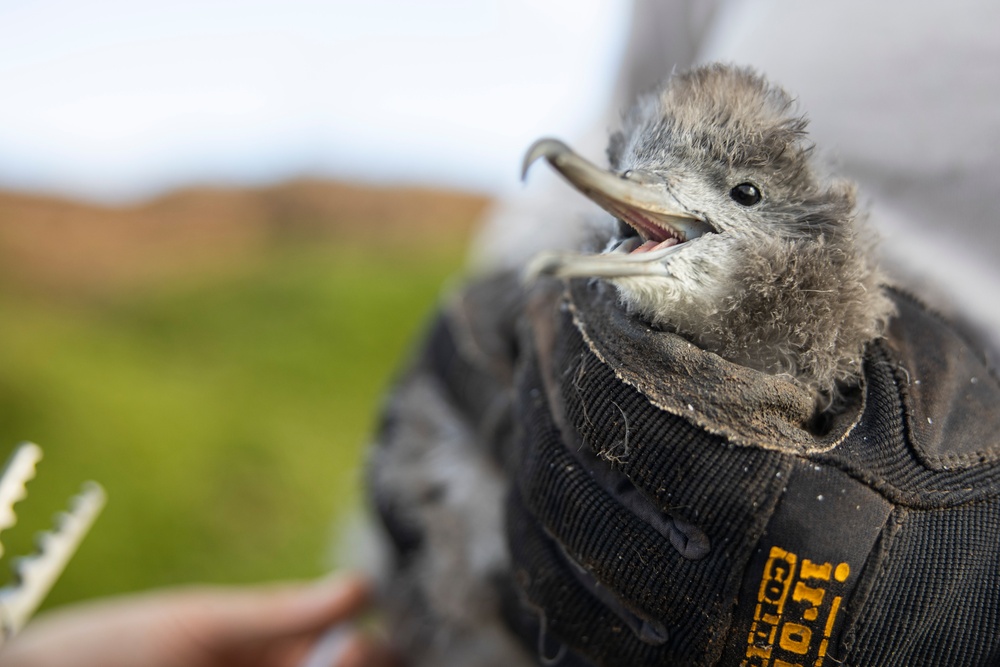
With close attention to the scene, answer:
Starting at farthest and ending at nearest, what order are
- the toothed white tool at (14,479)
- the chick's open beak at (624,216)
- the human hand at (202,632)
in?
the human hand at (202,632)
the toothed white tool at (14,479)
the chick's open beak at (624,216)

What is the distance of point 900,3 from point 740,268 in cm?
57

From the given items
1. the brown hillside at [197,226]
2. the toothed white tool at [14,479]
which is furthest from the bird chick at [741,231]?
the brown hillside at [197,226]

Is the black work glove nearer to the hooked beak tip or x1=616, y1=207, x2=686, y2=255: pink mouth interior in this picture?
x1=616, y1=207, x2=686, y2=255: pink mouth interior

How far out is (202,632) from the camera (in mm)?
1882

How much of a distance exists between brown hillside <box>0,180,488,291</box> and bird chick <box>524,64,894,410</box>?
496 cm

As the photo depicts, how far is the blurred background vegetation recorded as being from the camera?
3.10 m

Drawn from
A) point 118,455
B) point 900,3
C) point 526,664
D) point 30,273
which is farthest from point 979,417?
point 30,273

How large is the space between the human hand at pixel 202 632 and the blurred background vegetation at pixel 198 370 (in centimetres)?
33

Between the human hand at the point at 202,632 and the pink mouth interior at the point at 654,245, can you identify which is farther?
the human hand at the point at 202,632

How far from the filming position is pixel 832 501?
778 mm

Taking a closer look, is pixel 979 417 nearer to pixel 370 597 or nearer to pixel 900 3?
pixel 900 3

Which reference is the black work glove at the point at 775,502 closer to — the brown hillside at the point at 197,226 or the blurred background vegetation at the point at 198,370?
the blurred background vegetation at the point at 198,370

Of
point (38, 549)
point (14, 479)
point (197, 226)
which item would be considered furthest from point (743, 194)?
point (197, 226)

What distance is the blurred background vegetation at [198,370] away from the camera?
3102 millimetres
